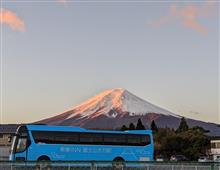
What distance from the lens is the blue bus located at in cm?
2977

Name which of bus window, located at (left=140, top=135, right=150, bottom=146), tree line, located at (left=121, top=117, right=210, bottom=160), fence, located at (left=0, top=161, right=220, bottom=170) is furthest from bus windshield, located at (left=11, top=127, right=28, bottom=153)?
tree line, located at (left=121, top=117, right=210, bottom=160)

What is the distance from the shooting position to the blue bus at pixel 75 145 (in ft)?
97.7

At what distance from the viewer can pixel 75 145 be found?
31.0 metres

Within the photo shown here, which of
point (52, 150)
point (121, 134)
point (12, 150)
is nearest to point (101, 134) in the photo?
point (121, 134)

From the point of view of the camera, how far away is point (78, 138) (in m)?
31.2

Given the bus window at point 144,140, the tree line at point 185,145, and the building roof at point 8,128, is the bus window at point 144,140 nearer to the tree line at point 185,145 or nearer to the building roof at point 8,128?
the tree line at point 185,145

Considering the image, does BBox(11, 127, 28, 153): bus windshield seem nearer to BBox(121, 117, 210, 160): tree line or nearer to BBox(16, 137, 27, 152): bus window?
BBox(16, 137, 27, 152): bus window

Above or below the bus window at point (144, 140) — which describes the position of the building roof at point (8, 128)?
above

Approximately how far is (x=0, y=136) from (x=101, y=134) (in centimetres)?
6988

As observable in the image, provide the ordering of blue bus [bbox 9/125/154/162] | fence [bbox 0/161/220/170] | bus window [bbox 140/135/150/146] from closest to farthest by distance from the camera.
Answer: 1. fence [bbox 0/161/220/170]
2. blue bus [bbox 9/125/154/162]
3. bus window [bbox 140/135/150/146]

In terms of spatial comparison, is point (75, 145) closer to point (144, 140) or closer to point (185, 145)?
point (144, 140)

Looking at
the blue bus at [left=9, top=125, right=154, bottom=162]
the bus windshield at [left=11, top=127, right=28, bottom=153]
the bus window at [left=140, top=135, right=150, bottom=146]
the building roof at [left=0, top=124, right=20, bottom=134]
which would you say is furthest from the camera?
the building roof at [left=0, top=124, right=20, bottom=134]

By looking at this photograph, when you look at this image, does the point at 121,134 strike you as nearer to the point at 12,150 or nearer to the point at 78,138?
the point at 78,138

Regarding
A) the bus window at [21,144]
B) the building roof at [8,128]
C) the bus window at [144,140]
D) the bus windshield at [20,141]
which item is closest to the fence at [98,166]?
the bus window at [21,144]
